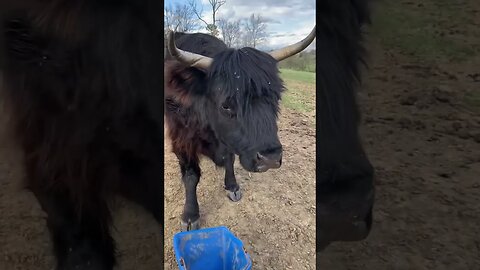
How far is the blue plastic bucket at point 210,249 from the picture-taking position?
1535 millimetres

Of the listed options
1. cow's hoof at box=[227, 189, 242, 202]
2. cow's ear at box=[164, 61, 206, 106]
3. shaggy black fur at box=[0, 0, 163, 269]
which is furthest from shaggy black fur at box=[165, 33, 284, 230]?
shaggy black fur at box=[0, 0, 163, 269]

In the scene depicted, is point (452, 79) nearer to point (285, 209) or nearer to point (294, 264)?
point (294, 264)

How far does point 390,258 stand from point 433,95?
37 centimetres

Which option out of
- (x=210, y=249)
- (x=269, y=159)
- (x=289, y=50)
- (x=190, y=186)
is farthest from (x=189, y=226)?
(x=289, y=50)

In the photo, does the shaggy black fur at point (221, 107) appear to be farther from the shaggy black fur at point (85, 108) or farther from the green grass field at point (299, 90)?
Result: the shaggy black fur at point (85, 108)

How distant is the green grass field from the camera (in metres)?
2.42

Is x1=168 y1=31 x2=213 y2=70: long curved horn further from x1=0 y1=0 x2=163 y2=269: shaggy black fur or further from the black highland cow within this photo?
x1=0 y1=0 x2=163 y2=269: shaggy black fur

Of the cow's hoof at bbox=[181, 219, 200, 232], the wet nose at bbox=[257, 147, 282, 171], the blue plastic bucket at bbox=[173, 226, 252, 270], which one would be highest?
the wet nose at bbox=[257, 147, 282, 171]

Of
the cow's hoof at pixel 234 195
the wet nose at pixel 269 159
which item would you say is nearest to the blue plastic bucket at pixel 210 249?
the wet nose at pixel 269 159

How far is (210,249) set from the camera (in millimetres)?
1601

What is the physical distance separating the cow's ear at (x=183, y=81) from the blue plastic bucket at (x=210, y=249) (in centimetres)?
77

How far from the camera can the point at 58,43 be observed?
2.17 feet

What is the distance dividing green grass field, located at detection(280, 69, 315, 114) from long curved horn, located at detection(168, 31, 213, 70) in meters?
0.47

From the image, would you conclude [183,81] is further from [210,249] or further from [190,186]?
[210,249]
